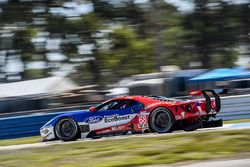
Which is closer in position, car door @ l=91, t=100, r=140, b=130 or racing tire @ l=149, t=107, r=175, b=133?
racing tire @ l=149, t=107, r=175, b=133

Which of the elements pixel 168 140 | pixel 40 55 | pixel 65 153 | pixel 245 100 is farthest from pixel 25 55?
pixel 245 100

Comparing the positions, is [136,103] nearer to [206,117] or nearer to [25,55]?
[206,117]

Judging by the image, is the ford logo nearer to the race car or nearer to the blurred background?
the race car

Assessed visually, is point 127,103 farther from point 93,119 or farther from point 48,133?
point 48,133

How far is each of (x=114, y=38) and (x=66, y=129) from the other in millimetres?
3323

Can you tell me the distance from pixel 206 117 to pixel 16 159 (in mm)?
5157

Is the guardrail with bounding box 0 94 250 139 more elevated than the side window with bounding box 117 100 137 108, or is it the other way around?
the side window with bounding box 117 100 137 108

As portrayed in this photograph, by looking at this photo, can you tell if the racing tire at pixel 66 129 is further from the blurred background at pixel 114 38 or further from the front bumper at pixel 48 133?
the blurred background at pixel 114 38

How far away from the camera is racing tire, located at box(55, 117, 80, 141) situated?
12453mm

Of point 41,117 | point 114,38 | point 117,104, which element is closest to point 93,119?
point 117,104

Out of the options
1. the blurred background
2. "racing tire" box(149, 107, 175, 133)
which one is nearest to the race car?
"racing tire" box(149, 107, 175, 133)

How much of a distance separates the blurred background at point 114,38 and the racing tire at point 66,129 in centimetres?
181

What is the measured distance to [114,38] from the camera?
33.8ft

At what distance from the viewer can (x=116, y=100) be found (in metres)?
12.6
